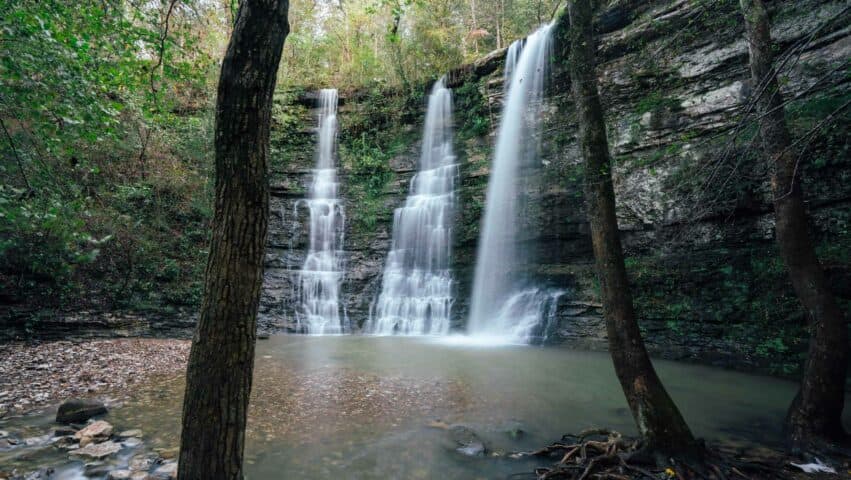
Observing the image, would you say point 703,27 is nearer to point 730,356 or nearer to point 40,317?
point 730,356

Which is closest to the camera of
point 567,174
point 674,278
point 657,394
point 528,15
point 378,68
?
point 657,394

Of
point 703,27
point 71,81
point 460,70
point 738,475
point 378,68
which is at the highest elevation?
point 378,68

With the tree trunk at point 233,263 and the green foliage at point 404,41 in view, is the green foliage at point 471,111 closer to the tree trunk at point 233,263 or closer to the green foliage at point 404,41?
the green foliage at point 404,41

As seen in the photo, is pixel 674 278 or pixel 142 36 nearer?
pixel 142 36

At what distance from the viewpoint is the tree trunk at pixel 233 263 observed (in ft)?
7.14

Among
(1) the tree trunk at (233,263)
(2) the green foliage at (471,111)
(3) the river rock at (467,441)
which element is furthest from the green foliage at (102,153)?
(2) the green foliage at (471,111)

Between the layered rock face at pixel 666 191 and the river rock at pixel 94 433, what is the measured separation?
22.2 feet

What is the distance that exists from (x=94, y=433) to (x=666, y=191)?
11686 millimetres

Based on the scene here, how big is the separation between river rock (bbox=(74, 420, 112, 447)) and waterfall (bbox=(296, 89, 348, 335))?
34.6 feet

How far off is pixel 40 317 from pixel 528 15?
20336 mm

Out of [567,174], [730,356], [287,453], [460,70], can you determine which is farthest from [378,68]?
[287,453]

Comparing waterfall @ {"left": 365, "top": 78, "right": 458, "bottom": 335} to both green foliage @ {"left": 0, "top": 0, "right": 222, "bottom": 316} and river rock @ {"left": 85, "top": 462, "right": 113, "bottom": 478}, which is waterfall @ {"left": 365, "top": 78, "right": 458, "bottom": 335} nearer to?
green foliage @ {"left": 0, "top": 0, "right": 222, "bottom": 316}

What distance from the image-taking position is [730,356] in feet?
28.7

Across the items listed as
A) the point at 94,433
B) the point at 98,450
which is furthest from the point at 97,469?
the point at 94,433
